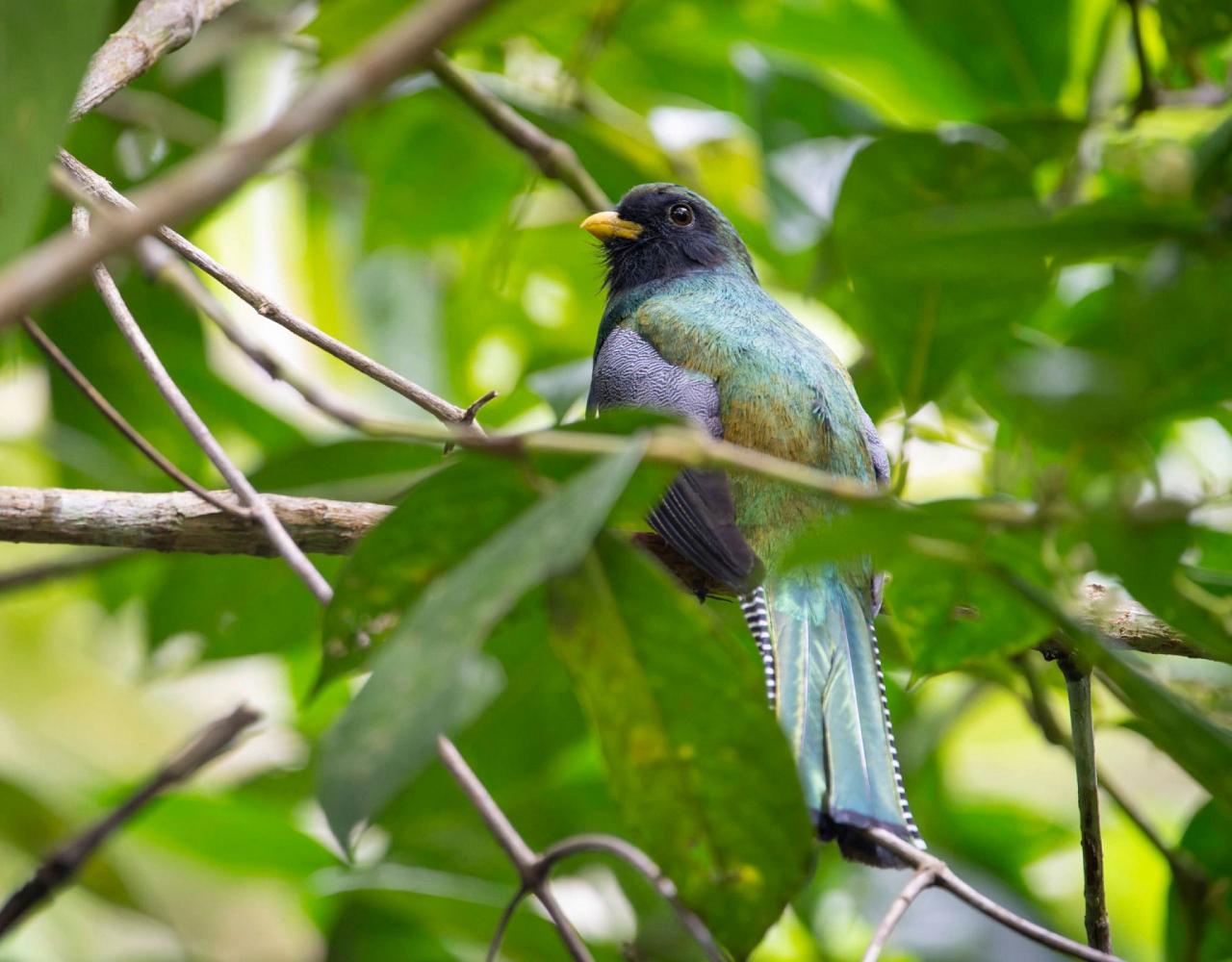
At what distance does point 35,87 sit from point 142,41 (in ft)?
3.47

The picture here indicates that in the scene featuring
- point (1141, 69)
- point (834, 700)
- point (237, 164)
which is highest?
point (237, 164)

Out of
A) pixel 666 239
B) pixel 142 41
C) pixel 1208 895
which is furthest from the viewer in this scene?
pixel 666 239

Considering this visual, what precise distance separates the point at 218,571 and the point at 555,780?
3.24 feet

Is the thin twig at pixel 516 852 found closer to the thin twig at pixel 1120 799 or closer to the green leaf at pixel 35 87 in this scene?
the green leaf at pixel 35 87

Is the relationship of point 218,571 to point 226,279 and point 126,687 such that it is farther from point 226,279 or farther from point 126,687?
point 126,687

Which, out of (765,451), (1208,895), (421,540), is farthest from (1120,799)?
(421,540)

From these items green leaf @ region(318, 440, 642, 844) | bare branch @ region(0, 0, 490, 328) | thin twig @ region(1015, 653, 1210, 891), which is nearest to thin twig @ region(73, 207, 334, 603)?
green leaf @ region(318, 440, 642, 844)

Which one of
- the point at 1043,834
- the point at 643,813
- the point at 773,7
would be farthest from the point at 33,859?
the point at 773,7

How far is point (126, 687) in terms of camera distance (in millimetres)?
5320

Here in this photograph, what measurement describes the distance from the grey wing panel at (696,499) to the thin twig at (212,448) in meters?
0.99

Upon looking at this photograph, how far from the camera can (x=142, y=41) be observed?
2250 mm

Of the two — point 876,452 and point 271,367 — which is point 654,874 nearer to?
point 271,367

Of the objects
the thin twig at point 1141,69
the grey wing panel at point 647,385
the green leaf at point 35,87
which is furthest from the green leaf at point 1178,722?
the thin twig at point 1141,69

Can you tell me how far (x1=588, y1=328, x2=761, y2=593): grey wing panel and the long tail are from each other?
0.10m
